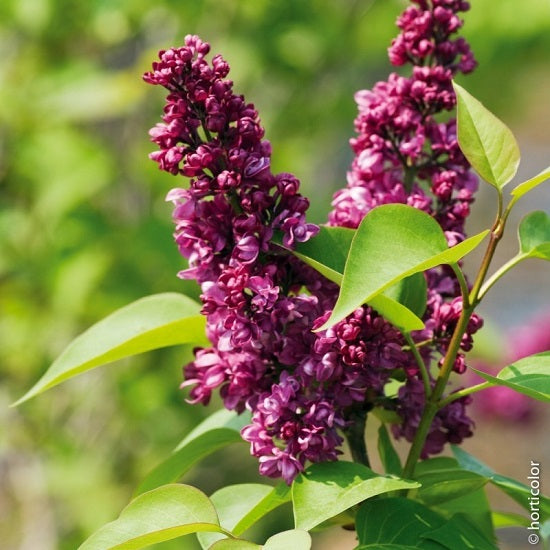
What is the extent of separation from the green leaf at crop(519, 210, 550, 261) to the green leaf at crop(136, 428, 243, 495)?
0.76ft

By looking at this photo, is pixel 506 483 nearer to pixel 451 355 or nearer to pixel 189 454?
pixel 451 355

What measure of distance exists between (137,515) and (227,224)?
0.17m

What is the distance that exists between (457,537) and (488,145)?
0.22 meters

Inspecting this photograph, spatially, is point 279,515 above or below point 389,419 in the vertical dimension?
above

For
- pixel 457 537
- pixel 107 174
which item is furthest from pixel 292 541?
pixel 107 174

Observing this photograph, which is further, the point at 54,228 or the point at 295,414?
the point at 54,228

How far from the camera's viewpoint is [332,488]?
1.88ft

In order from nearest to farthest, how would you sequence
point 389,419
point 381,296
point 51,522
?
1. point 381,296
2. point 389,419
3. point 51,522

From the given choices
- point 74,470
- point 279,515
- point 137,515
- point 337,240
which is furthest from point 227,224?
point 279,515

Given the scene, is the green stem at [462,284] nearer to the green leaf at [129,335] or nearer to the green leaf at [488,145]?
the green leaf at [488,145]

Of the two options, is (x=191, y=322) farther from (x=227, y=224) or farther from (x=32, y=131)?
(x=32, y=131)

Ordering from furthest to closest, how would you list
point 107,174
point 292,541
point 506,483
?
point 107,174, point 506,483, point 292,541

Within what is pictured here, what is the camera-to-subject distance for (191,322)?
65 cm

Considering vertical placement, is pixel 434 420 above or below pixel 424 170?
below
